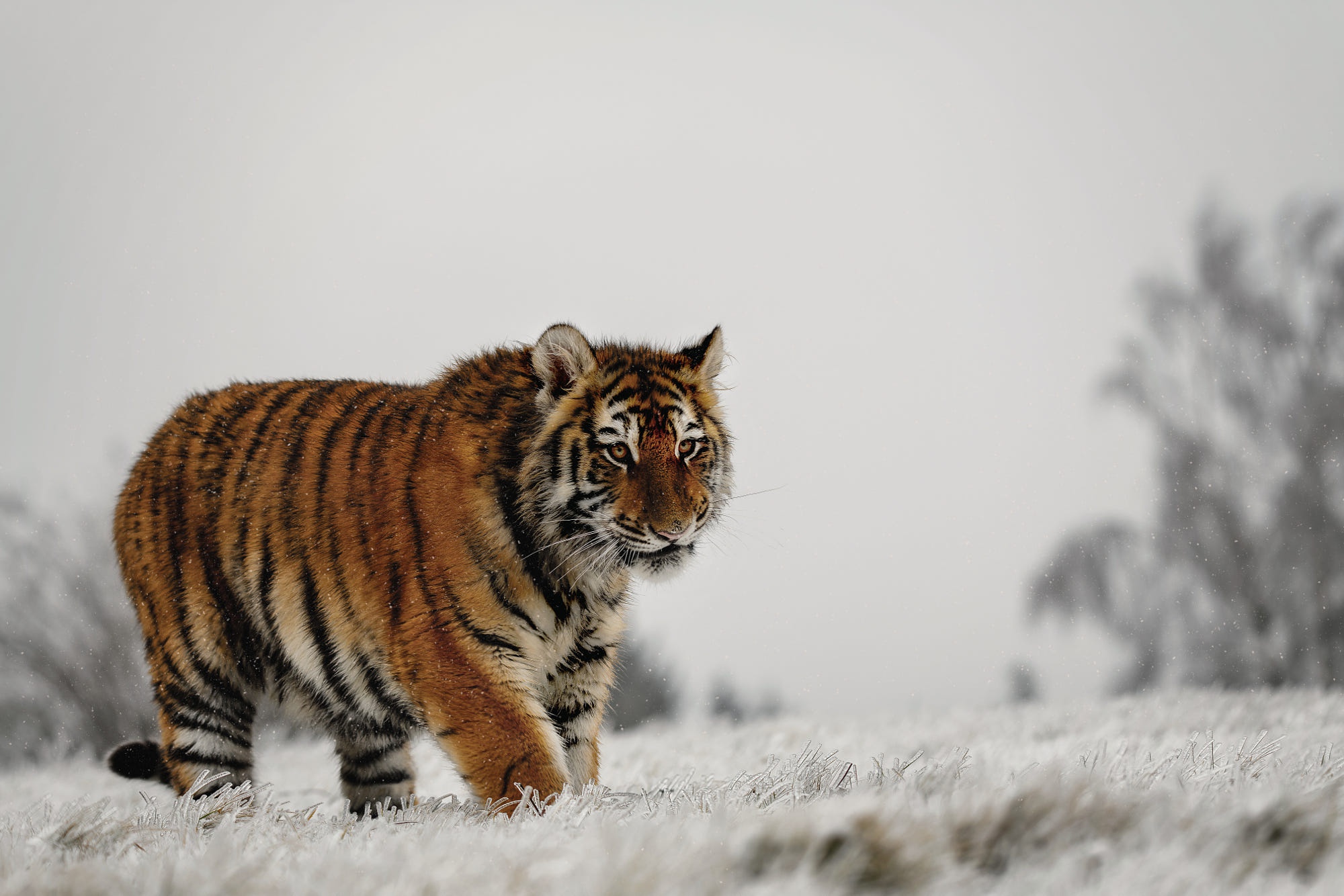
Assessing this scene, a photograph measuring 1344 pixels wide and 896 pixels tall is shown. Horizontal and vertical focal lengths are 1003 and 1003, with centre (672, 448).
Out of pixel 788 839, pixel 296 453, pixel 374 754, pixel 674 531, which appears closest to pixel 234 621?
pixel 296 453

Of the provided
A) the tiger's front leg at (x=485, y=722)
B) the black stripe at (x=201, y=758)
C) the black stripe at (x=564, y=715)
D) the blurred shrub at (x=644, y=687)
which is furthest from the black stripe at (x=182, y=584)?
the blurred shrub at (x=644, y=687)

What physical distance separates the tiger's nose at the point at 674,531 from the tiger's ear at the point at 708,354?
61cm

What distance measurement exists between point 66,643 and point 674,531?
30.4ft

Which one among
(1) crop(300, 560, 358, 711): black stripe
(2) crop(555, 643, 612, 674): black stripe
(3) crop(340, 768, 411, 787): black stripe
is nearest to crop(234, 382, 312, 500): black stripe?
(1) crop(300, 560, 358, 711): black stripe

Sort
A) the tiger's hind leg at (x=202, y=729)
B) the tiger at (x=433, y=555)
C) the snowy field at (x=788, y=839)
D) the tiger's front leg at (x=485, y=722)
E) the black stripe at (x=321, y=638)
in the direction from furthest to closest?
the tiger's hind leg at (x=202, y=729)
the black stripe at (x=321, y=638)
the tiger at (x=433, y=555)
the tiger's front leg at (x=485, y=722)
the snowy field at (x=788, y=839)

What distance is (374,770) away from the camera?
11.2ft

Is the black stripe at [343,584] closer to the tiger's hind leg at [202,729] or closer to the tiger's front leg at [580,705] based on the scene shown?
the tiger's front leg at [580,705]

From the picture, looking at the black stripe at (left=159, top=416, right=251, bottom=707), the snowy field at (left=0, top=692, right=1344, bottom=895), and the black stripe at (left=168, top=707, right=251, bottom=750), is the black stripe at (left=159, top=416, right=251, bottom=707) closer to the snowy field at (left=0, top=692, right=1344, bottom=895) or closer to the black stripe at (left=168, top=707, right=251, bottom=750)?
the black stripe at (left=168, top=707, right=251, bottom=750)

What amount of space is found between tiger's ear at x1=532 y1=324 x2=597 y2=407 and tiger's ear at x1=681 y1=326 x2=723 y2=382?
38 centimetres

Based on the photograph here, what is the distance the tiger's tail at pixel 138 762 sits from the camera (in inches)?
134

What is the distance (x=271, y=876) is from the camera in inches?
48.8

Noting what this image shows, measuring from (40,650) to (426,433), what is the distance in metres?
8.88

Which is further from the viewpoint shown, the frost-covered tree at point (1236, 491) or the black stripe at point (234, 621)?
the frost-covered tree at point (1236, 491)

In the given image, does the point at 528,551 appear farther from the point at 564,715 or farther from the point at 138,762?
the point at 138,762
